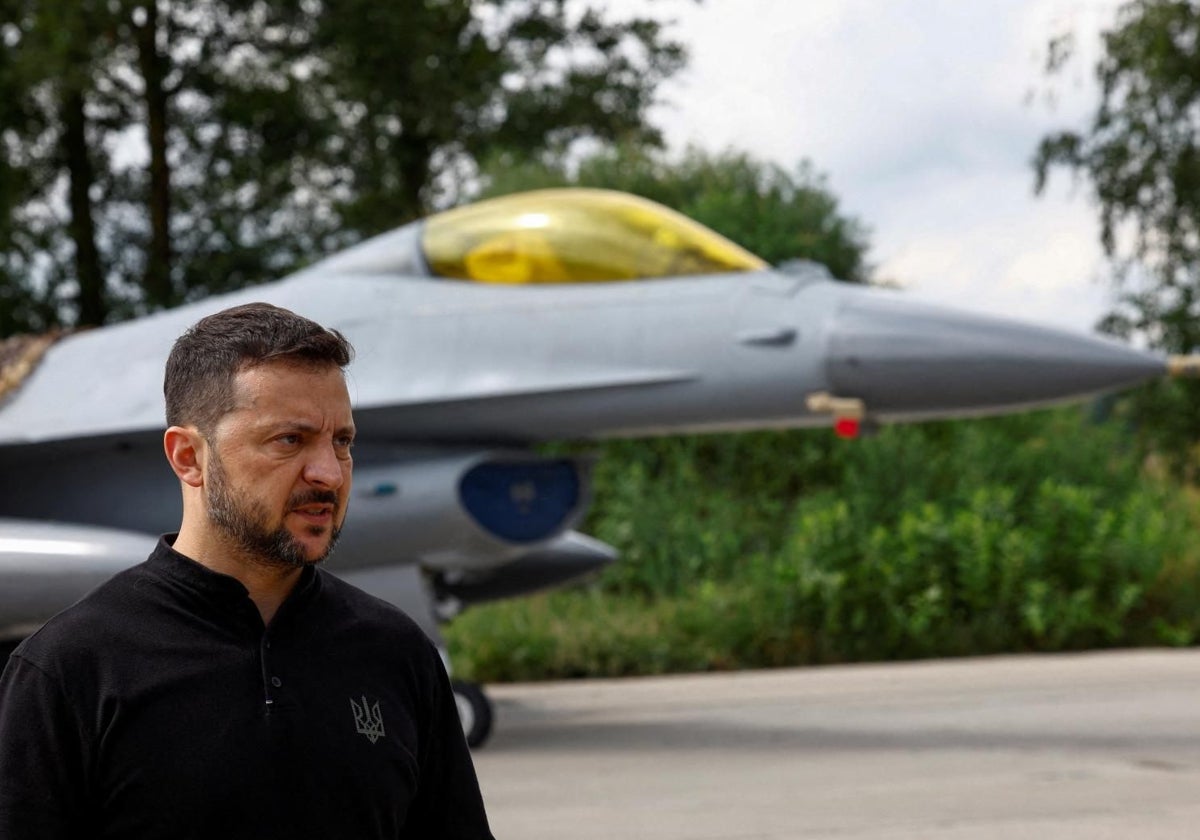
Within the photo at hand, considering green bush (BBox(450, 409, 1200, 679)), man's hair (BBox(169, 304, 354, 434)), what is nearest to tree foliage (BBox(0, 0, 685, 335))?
green bush (BBox(450, 409, 1200, 679))

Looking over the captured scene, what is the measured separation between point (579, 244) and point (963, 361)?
1.90 m

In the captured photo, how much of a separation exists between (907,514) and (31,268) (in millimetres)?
15427

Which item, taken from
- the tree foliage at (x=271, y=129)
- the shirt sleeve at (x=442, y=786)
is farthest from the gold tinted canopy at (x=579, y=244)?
the tree foliage at (x=271, y=129)

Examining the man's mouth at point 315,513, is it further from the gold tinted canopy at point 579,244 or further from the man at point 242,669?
the gold tinted canopy at point 579,244

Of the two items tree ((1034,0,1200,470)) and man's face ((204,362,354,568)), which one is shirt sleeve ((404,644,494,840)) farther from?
tree ((1034,0,1200,470))

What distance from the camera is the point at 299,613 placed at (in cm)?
187

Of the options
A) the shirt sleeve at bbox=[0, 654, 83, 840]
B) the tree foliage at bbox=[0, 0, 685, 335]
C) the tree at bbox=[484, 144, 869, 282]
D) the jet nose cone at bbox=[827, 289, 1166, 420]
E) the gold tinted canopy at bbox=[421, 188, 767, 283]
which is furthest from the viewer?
the tree foliage at bbox=[0, 0, 685, 335]

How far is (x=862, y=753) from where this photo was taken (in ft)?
24.7

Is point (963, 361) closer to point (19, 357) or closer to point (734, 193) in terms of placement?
point (19, 357)

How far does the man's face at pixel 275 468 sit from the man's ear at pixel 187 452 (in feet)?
0.11

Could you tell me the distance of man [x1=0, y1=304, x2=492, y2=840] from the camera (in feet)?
5.69

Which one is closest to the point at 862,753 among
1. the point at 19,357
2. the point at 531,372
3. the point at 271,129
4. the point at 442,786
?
the point at 531,372

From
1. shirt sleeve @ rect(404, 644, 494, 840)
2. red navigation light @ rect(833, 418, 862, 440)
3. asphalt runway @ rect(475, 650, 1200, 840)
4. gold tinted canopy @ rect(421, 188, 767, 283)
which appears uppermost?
gold tinted canopy @ rect(421, 188, 767, 283)

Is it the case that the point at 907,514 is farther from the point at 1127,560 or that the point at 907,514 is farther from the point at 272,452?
the point at 272,452
